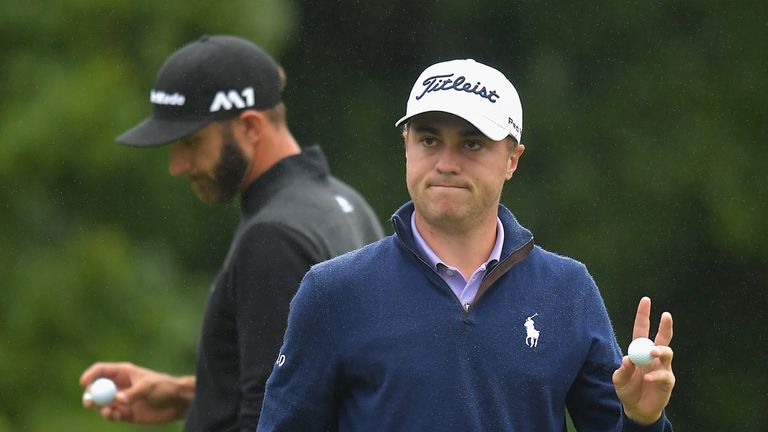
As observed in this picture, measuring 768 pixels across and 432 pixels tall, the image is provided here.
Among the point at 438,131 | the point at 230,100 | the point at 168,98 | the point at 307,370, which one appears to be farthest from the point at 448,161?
the point at 168,98

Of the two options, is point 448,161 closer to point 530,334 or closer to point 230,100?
point 530,334

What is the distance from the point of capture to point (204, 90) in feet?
15.5

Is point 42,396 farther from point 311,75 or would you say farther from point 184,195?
point 311,75

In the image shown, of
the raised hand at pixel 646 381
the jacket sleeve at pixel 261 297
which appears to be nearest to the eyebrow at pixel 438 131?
the raised hand at pixel 646 381

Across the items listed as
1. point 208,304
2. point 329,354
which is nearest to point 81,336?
point 208,304

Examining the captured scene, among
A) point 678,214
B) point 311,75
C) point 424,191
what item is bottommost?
point 678,214

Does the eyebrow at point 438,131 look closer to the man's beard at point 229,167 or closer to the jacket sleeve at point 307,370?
the jacket sleeve at point 307,370

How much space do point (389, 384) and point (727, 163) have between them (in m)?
9.44

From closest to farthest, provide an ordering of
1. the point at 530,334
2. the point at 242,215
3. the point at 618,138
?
1. the point at 530,334
2. the point at 242,215
3. the point at 618,138

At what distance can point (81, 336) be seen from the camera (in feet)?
29.6

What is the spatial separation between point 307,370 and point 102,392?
1.82m

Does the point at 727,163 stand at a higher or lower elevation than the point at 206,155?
lower

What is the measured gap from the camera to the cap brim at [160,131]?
4.68 metres

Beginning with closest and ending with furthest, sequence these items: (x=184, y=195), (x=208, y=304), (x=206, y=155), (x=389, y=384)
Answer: (x=389, y=384), (x=208, y=304), (x=206, y=155), (x=184, y=195)
